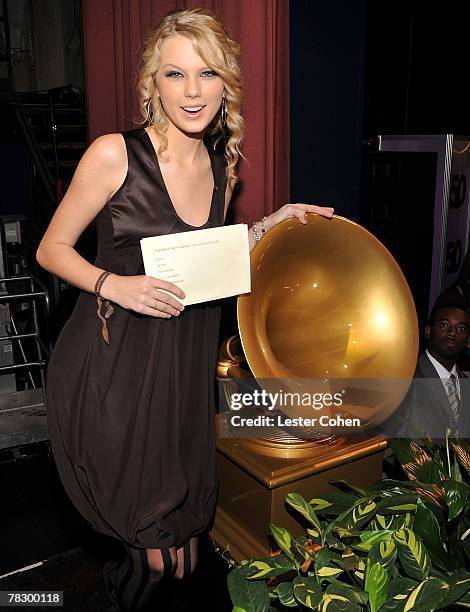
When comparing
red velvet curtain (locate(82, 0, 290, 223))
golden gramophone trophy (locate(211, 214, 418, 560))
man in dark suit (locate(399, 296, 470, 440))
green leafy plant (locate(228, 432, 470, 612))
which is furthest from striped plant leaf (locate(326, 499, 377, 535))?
red velvet curtain (locate(82, 0, 290, 223))

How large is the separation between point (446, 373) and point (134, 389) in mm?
1347

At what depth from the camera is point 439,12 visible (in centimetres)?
300

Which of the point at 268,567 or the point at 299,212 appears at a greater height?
the point at 299,212

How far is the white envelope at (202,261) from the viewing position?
4.35 feet

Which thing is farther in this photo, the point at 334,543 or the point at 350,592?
the point at 334,543

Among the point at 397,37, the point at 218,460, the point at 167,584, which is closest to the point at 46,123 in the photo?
the point at 397,37

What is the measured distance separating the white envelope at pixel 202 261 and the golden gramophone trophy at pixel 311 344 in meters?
0.12

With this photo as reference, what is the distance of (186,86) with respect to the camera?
4.51 feet

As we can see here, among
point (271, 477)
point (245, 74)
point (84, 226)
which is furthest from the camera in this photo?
point (245, 74)

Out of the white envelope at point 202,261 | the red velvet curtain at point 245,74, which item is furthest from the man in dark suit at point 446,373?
the white envelope at point 202,261

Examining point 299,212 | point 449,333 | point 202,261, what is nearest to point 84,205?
point 202,261

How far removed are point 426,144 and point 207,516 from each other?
6.20 feet

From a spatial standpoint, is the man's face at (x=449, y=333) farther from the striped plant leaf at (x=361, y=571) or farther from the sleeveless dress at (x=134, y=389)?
the striped plant leaf at (x=361, y=571)

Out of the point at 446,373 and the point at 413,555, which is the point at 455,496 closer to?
the point at 413,555
